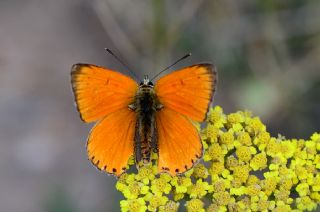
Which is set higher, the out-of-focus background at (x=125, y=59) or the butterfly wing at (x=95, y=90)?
the out-of-focus background at (x=125, y=59)

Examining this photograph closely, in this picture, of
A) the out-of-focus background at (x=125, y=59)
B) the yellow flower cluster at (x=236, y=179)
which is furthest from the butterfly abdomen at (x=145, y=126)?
the out-of-focus background at (x=125, y=59)

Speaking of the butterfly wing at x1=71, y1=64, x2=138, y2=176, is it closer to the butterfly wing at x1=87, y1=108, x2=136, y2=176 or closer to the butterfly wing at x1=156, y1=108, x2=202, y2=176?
the butterfly wing at x1=87, y1=108, x2=136, y2=176

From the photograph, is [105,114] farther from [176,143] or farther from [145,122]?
[176,143]

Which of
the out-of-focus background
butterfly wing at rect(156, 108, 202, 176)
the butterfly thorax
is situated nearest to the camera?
butterfly wing at rect(156, 108, 202, 176)

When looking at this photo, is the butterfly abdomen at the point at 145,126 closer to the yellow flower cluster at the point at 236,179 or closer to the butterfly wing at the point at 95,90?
the butterfly wing at the point at 95,90

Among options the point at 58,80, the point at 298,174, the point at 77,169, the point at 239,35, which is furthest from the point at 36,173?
the point at 298,174

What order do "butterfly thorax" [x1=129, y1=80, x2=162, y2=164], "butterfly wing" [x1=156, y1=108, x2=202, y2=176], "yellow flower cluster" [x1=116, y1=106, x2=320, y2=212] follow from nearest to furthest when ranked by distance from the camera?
"butterfly wing" [x1=156, y1=108, x2=202, y2=176], "butterfly thorax" [x1=129, y1=80, x2=162, y2=164], "yellow flower cluster" [x1=116, y1=106, x2=320, y2=212]

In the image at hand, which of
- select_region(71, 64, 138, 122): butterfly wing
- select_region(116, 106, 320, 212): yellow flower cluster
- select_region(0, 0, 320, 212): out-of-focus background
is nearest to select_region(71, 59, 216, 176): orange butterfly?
select_region(71, 64, 138, 122): butterfly wing

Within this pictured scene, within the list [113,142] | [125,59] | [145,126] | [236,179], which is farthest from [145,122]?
[125,59]

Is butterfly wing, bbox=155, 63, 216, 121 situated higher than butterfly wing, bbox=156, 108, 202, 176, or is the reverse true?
butterfly wing, bbox=155, 63, 216, 121
